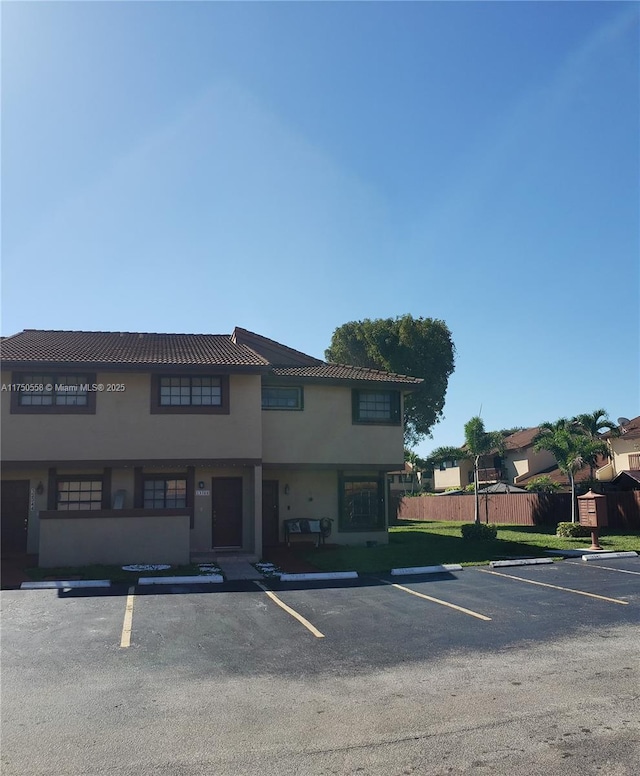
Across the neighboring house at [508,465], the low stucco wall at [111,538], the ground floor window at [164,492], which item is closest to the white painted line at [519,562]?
the low stucco wall at [111,538]

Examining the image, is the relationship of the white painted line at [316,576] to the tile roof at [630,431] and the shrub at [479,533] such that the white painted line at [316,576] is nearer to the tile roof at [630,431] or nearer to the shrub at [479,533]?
the shrub at [479,533]

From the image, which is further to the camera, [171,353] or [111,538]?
[171,353]

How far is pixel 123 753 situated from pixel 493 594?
30.6ft

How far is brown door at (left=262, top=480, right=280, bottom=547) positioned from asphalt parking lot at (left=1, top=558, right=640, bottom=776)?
853 cm

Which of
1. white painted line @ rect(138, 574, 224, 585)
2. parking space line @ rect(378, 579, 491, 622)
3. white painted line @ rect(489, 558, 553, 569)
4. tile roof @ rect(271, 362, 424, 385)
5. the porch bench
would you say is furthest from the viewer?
tile roof @ rect(271, 362, 424, 385)

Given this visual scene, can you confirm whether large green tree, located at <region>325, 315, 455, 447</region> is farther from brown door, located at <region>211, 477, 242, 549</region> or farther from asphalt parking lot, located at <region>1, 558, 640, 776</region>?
asphalt parking lot, located at <region>1, 558, 640, 776</region>

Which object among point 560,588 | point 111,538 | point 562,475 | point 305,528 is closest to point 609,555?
point 560,588

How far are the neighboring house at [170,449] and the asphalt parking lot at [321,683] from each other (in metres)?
5.84

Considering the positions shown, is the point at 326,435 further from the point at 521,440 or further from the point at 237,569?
the point at 521,440

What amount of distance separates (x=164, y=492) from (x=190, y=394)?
311cm

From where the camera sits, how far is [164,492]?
20.6 metres

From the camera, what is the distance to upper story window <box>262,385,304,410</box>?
22.1 m

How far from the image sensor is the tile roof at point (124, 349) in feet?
63.5

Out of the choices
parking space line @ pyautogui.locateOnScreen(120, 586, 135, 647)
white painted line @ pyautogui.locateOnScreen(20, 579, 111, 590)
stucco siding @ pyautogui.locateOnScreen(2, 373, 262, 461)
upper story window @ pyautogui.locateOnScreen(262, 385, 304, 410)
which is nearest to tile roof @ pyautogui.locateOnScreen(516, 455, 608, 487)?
upper story window @ pyautogui.locateOnScreen(262, 385, 304, 410)
